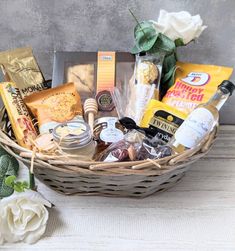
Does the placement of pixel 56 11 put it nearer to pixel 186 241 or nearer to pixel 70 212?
pixel 70 212

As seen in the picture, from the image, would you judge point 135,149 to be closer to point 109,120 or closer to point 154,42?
point 109,120

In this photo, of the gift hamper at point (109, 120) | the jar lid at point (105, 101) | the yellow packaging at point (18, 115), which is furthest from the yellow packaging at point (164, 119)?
the yellow packaging at point (18, 115)

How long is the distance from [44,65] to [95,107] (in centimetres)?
28

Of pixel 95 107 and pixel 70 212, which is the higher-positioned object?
pixel 95 107

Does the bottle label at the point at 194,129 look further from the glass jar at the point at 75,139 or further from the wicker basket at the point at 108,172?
the glass jar at the point at 75,139

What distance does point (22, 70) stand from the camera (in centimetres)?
99

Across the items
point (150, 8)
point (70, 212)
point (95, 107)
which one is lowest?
point (70, 212)

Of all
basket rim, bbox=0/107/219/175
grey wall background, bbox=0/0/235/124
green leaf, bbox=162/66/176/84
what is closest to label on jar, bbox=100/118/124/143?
basket rim, bbox=0/107/219/175

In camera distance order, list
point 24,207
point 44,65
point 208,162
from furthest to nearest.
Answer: point 44,65, point 208,162, point 24,207

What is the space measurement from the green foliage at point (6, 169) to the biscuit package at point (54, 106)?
84mm

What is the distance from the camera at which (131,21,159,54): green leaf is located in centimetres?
97

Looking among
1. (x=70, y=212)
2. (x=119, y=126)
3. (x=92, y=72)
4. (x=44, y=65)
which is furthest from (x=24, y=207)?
(x=44, y=65)

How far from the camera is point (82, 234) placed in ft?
2.58

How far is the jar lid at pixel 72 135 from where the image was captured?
0.79 metres
